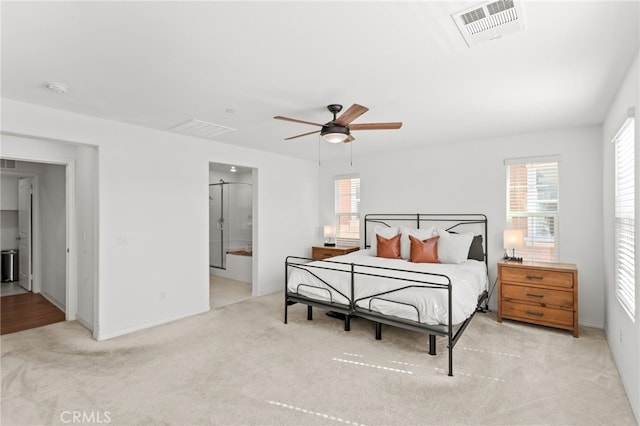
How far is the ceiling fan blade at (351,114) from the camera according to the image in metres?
2.79

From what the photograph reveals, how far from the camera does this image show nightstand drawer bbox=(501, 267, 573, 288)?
151 inches

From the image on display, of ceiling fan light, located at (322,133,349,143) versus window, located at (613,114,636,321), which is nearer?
window, located at (613,114,636,321)

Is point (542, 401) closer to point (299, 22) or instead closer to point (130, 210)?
point (299, 22)

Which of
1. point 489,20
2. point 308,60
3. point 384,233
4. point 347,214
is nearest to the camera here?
point 489,20

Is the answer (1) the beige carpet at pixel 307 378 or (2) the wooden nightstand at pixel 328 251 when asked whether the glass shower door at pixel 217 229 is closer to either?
(2) the wooden nightstand at pixel 328 251

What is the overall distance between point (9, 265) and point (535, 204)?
9308 mm

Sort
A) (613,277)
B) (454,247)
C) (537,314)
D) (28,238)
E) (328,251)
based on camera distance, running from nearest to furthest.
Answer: (613,277)
(537,314)
(454,247)
(28,238)
(328,251)

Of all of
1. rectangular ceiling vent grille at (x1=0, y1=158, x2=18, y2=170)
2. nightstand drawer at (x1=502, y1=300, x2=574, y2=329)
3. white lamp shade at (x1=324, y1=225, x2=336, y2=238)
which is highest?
rectangular ceiling vent grille at (x1=0, y1=158, x2=18, y2=170)

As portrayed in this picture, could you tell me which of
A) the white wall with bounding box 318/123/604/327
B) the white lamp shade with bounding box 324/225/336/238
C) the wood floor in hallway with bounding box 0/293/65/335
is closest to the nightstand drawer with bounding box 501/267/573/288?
the white wall with bounding box 318/123/604/327

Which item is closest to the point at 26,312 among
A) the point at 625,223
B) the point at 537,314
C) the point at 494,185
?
the point at 537,314

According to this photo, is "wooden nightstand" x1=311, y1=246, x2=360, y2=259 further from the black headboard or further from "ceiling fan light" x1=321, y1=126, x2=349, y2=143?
"ceiling fan light" x1=321, y1=126, x2=349, y2=143

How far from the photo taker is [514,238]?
434cm

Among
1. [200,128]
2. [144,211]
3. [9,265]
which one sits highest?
[200,128]

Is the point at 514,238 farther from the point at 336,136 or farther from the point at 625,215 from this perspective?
the point at 336,136
